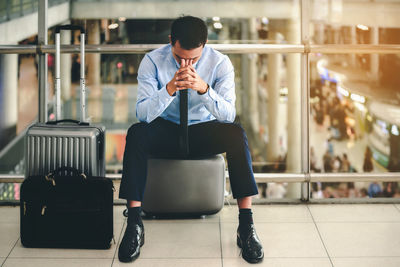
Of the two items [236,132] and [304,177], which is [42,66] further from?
[304,177]

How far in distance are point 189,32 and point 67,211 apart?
87 centimetres

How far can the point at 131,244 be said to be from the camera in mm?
2090

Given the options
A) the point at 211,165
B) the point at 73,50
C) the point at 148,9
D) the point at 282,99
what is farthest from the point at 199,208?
the point at 282,99

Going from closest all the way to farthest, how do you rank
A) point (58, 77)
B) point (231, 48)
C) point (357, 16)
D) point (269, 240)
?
point (269, 240) < point (58, 77) < point (231, 48) < point (357, 16)

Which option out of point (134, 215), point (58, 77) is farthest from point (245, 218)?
point (58, 77)

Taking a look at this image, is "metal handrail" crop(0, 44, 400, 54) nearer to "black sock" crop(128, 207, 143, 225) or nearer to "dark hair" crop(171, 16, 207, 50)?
"dark hair" crop(171, 16, 207, 50)

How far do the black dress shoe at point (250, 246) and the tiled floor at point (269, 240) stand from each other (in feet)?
0.10

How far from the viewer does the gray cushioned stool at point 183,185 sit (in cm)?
235

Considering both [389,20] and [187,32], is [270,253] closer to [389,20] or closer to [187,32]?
[187,32]

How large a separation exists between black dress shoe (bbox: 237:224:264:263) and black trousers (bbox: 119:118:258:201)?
15 centimetres

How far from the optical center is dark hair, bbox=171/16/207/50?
208 centimetres

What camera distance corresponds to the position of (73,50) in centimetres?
271

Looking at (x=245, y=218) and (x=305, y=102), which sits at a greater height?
(x=305, y=102)

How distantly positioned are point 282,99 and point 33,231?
11586 mm
